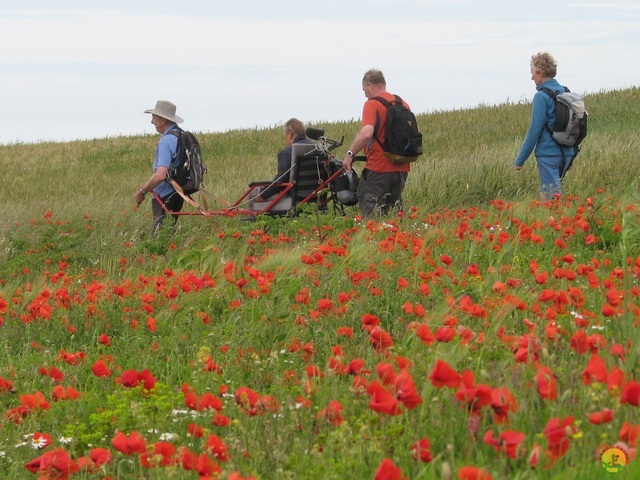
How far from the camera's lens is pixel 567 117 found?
30.5 ft

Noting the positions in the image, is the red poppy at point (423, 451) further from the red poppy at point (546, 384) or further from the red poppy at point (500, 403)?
the red poppy at point (546, 384)

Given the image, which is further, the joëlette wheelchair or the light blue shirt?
the joëlette wheelchair

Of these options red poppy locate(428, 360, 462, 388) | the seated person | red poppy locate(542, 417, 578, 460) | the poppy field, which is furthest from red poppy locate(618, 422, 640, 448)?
the seated person

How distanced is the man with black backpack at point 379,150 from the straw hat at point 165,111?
196 centimetres

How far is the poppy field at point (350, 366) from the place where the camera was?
8.63 feet

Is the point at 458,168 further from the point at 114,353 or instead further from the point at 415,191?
the point at 114,353

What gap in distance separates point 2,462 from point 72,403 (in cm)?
52

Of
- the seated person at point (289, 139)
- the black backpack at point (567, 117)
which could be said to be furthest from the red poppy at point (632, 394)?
the seated person at point (289, 139)

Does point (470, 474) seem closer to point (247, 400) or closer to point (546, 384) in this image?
point (546, 384)

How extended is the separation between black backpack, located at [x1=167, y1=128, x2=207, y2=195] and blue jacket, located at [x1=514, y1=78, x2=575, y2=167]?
11.2 ft

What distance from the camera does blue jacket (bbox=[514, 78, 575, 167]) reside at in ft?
30.6

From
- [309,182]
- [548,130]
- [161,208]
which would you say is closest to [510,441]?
[548,130]

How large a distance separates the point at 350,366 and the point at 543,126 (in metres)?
6.94

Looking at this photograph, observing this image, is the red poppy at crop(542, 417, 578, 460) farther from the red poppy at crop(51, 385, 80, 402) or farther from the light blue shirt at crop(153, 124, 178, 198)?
the light blue shirt at crop(153, 124, 178, 198)
